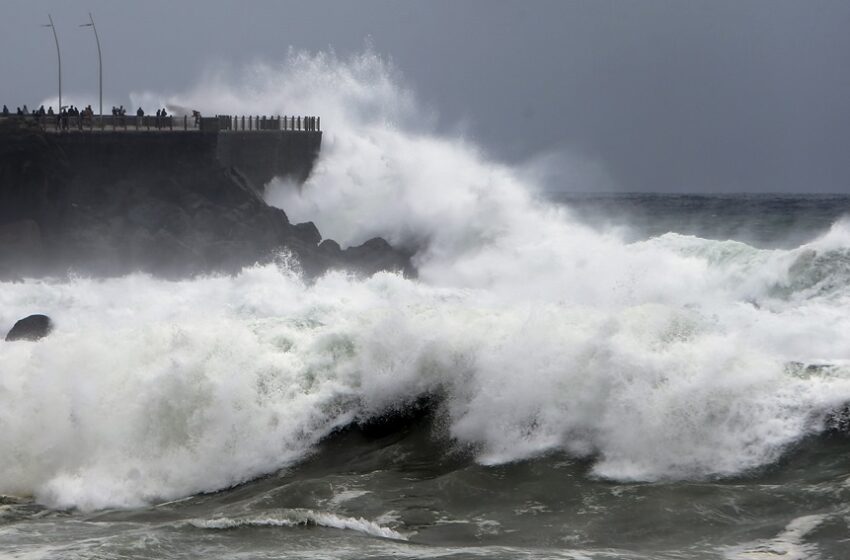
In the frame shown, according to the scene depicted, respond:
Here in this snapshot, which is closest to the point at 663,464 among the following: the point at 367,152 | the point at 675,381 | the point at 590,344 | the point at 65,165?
the point at 675,381

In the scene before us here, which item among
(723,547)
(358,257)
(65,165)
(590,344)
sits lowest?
(723,547)

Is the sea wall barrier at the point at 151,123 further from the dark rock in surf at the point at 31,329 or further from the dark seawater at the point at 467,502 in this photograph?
the dark seawater at the point at 467,502

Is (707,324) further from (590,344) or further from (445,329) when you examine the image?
(445,329)

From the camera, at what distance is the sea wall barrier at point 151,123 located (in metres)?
37.3

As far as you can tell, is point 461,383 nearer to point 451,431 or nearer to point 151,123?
point 451,431

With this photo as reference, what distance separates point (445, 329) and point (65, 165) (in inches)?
809

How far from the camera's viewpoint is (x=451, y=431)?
1667 centimetres

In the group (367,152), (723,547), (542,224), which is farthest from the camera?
(367,152)

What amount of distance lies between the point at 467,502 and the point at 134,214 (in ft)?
77.3

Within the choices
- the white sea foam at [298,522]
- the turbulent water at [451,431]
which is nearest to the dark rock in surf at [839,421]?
the turbulent water at [451,431]

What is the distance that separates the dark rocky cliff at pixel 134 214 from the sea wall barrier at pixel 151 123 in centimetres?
74

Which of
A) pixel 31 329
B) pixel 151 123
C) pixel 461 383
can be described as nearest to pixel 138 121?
pixel 151 123

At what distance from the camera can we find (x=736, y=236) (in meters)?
Answer: 45.1

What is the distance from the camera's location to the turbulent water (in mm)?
13641
